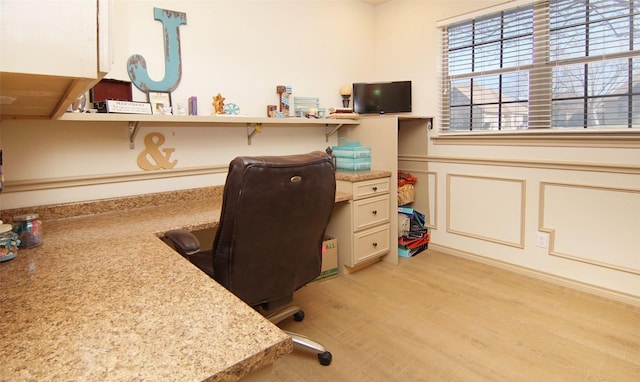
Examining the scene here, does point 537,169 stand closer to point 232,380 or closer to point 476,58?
point 476,58

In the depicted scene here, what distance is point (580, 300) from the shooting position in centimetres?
234

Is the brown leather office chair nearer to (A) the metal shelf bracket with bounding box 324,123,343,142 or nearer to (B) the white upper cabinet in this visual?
(B) the white upper cabinet

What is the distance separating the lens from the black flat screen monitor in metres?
3.30

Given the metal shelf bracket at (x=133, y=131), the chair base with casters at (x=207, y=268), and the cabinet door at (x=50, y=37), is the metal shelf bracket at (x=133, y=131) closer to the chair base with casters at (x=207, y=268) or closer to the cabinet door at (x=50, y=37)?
the chair base with casters at (x=207, y=268)

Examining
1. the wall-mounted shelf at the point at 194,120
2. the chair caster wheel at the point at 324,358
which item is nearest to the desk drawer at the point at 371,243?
the wall-mounted shelf at the point at 194,120

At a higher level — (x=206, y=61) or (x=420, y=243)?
(x=206, y=61)

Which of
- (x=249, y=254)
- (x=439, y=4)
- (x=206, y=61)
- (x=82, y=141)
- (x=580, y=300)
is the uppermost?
(x=439, y=4)

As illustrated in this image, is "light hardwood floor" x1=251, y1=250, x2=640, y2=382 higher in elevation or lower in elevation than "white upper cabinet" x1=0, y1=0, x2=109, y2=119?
lower

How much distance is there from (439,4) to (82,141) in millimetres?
2870

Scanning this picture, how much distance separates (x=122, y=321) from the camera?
2.41 ft

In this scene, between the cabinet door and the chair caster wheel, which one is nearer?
the cabinet door

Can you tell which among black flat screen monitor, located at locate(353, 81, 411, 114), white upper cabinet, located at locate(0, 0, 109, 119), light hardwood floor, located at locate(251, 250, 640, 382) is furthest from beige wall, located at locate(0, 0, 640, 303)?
white upper cabinet, located at locate(0, 0, 109, 119)

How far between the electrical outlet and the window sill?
64cm

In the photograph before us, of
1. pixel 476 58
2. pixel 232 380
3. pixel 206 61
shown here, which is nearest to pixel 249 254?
pixel 232 380
